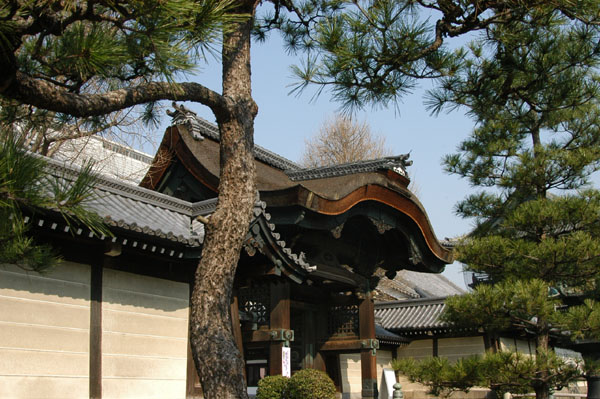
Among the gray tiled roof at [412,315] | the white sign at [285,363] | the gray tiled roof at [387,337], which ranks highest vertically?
the gray tiled roof at [412,315]

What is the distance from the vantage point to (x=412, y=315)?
20.3 meters

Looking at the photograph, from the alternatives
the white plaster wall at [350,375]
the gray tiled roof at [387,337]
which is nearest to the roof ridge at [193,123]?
the white plaster wall at [350,375]

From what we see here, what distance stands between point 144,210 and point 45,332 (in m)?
2.63

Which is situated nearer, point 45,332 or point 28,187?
point 28,187

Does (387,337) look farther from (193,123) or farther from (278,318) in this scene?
(193,123)

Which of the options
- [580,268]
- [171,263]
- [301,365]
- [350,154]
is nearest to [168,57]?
[171,263]

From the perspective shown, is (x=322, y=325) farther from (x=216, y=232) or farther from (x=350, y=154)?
(x=350, y=154)

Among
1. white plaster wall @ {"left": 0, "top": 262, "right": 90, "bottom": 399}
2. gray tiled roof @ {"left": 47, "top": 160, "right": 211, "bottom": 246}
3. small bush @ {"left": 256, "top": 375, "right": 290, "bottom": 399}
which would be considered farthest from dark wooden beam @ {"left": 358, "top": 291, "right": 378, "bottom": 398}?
white plaster wall @ {"left": 0, "top": 262, "right": 90, "bottom": 399}

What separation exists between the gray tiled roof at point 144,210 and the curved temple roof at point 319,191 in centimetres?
94

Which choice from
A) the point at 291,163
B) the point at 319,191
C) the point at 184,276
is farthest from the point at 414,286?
the point at 184,276

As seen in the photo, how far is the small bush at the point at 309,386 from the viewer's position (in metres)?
9.20

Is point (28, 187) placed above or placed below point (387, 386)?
above

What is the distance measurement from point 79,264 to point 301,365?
22.0 ft

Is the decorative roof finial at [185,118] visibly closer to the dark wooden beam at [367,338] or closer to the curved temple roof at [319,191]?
the curved temple roof at [319,191]
